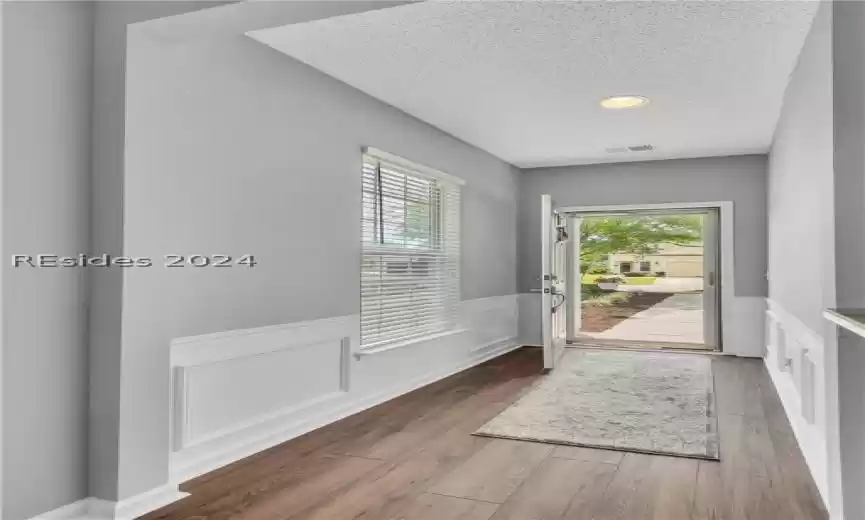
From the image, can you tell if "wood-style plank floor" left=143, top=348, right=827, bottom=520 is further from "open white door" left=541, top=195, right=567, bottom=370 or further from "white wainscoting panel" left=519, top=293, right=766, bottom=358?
"white wainscoting panel" left=519, top=293, right=766, bottom=358

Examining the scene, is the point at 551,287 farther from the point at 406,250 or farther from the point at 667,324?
the point at 667,324

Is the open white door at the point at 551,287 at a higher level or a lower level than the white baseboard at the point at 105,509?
higher

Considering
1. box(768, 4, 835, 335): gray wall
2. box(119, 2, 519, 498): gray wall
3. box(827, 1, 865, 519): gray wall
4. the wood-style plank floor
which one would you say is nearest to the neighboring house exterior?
box(768, 4, 835, 335): gray wall

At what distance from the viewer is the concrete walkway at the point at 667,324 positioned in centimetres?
788

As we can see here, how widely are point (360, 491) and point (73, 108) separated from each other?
6.45ft

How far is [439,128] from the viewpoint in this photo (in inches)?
218

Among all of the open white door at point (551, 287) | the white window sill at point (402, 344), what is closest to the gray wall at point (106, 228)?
the white window sill at point (402, 344)

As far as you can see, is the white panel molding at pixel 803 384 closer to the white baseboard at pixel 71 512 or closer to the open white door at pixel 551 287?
the open white door at pixel 551 287

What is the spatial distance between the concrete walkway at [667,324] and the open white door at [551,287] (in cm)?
168

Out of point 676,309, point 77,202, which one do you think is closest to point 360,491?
point 77,202

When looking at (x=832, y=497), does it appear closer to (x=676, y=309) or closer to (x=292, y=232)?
(x=292, y=232)

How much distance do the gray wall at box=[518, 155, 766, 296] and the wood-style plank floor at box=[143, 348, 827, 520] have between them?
3.19 meters

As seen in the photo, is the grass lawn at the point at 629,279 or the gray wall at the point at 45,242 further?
the grass lawn at the point at 629,279

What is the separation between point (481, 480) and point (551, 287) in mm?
3367
